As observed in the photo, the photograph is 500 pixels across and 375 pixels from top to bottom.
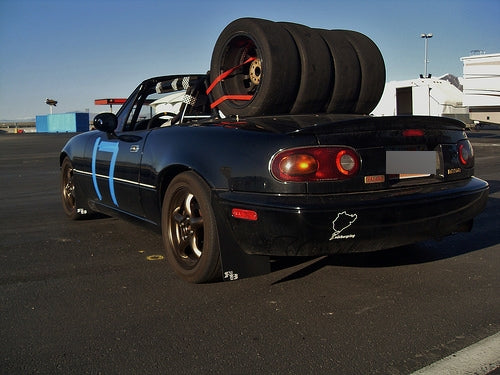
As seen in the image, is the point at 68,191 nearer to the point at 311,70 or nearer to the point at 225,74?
the point at 225,74

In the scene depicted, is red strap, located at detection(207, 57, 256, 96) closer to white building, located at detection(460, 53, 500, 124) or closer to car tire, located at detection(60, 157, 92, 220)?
car tire, located at detection(60, 157, 92, 220)

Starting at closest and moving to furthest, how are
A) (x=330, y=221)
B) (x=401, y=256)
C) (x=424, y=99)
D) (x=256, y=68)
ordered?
(x=330, y=221) < (x=256, y=68) < (x=401, y=256) < (x=424, y=99)

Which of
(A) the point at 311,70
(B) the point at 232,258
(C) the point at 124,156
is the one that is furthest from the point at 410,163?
(C) the point at 124,156

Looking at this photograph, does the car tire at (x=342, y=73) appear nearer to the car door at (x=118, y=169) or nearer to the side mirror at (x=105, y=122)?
the car door at (x=118, y=169)

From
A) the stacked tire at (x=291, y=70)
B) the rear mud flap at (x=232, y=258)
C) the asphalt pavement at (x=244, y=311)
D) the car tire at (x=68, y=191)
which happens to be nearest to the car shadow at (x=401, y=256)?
the asphalt pavement at (x=244, y=311)

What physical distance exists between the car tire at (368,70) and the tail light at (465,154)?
1.00 meters

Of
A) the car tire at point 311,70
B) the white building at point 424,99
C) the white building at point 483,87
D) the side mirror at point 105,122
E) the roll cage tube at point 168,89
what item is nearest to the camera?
the car tire at point 311,70

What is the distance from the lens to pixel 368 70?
14.2 feet

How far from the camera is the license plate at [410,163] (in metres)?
3.14

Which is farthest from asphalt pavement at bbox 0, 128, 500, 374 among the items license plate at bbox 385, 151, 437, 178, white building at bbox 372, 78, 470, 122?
white building at bbox 372, 78, 470, 122

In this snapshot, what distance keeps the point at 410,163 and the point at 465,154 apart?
0.71 meters

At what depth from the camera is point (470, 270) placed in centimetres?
380

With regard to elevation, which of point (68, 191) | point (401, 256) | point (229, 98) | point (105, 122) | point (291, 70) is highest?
point (291, 70)

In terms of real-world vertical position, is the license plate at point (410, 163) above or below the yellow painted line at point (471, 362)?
above
